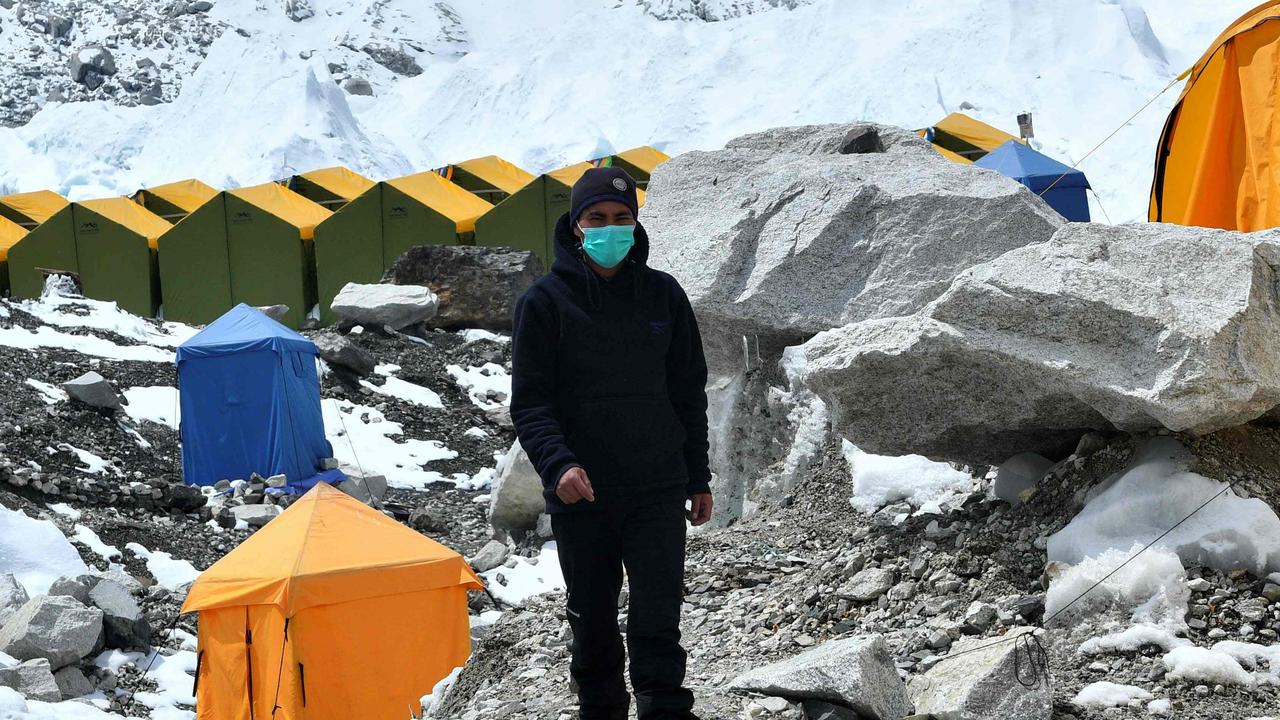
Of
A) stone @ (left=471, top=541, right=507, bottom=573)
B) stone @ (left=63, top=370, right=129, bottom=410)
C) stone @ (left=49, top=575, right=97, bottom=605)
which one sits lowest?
stone @ (left=63, top=370, right=129, bottom=410)

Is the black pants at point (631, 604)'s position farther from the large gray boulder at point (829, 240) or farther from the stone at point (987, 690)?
the large gray boulder at point (829, 240)

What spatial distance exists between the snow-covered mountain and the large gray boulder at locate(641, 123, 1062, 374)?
2121cm

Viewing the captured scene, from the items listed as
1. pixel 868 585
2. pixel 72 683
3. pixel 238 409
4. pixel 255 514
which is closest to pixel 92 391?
pixel 238 409

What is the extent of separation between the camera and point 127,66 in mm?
48406

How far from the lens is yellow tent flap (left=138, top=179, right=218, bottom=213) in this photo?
23.3 meters

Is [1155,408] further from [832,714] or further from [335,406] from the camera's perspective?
[335,406]

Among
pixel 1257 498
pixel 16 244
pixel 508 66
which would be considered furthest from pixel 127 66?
pixel 1257 498

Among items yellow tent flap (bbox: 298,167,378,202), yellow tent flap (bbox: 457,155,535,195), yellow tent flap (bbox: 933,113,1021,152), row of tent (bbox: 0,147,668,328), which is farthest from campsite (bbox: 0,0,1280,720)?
yellow tent flap (bbox: 457,155,535,195)

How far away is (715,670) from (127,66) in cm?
5021

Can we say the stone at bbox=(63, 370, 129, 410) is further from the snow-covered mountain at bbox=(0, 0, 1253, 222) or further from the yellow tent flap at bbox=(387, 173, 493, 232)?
the snow-covered mountain at bbox=(0, 0, 1253, 222)

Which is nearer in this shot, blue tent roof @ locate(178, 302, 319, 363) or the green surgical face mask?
the green surgical face mask

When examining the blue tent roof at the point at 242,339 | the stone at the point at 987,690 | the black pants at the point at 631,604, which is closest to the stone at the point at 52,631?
the blue tent roof at the point at 242,339

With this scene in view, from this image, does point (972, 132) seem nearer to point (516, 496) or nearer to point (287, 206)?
point (287, 206)

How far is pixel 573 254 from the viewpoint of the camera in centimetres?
312
